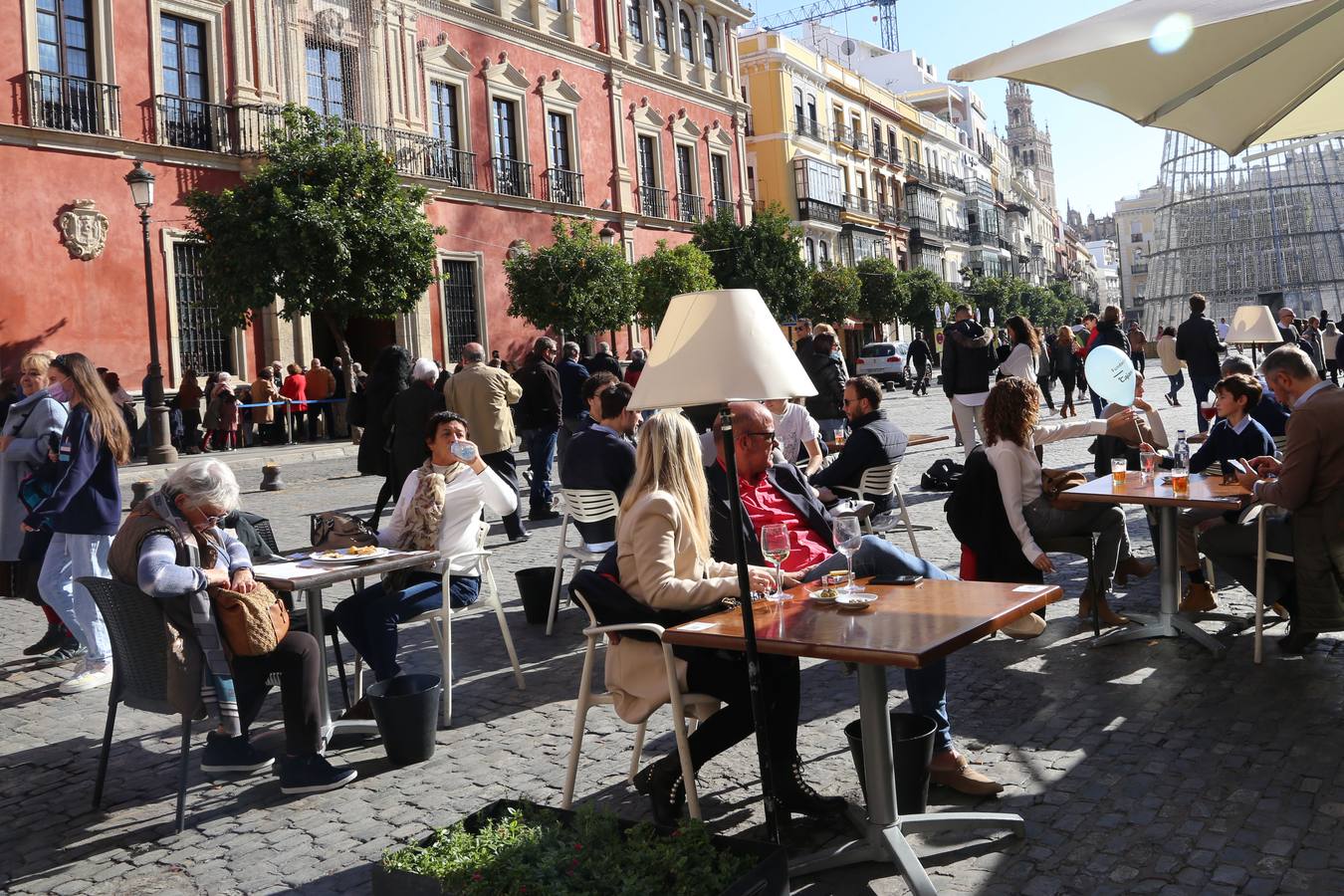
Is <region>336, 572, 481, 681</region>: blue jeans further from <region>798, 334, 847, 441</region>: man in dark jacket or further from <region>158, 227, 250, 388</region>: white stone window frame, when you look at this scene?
<region>158, 227, 250, 388</region>: white stone window frame

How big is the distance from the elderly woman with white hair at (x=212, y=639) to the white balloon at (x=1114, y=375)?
16.8 ft

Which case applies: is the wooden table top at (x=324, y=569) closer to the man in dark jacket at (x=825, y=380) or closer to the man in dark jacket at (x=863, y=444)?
the man in dark jacket at (x=863, y=444)

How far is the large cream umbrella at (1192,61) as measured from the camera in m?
3.35

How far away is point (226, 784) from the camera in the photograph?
4547 millimetres

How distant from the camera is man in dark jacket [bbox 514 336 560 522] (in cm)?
1128

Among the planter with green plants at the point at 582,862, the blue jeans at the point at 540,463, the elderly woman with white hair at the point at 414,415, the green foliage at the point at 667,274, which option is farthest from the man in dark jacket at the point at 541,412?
the green foliage at the point at 667,274

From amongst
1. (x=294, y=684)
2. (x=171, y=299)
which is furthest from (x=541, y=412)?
(x=171, y=299)

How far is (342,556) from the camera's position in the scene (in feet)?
16.6

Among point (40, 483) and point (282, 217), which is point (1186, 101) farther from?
point (282, 217)

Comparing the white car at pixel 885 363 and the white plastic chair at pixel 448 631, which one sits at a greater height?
the white car at pixel 885 363

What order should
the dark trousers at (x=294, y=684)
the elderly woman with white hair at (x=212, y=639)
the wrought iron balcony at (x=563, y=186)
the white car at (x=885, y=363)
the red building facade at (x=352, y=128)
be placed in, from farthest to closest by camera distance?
the white car at (x=885, y=363), the wrought iron balcony at (x=563, y=186), the red building facade at (x=352, y=128), the dark trousers at (x=294, y=684), the elderly woman with white hair at (x=212, y=639)

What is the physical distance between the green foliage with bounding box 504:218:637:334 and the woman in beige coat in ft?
68.2

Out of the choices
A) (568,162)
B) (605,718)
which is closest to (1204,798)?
(605,718)

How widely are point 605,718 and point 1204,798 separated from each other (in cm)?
241
